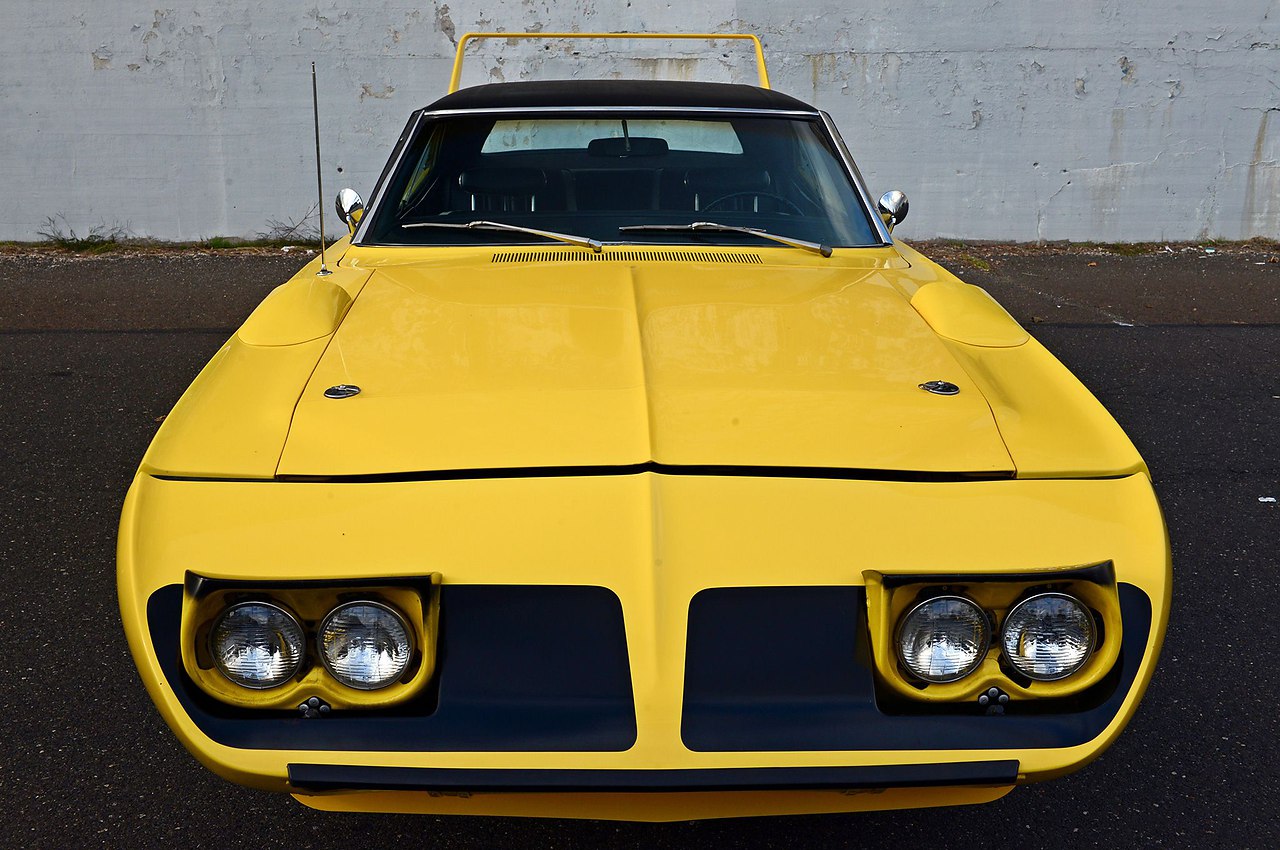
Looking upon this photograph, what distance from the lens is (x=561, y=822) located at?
2189mm

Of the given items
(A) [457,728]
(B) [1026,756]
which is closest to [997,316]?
(B) [1026,756]

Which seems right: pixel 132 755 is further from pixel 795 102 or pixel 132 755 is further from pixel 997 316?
pixel 795 102

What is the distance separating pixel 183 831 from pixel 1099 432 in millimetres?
1899

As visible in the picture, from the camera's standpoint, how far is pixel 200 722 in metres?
1.63

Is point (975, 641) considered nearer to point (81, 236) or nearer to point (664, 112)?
point (664, 112)

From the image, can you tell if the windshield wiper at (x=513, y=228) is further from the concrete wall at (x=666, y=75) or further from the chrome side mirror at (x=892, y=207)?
the concrete wall at (x=666, y=75)

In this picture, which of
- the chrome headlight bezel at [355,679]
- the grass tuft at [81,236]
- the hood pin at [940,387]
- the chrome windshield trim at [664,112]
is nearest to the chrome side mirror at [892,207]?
the chrome windshield trim at [664,112]

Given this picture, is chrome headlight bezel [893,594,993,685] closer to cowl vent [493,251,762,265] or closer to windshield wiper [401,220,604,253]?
cowl vent [493,251,762,265]

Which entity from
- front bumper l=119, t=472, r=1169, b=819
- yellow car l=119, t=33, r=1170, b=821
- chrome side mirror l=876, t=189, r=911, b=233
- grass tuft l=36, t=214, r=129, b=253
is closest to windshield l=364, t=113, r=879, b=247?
chrome side mirror l=876, t=189, r=911, b=233

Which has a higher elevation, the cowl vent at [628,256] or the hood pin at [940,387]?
the cowl vent at [628,256]

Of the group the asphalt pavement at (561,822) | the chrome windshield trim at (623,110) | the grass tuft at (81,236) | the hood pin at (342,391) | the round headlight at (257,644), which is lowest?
the asphalt pavement at (561,822)

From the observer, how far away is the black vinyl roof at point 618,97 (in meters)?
3.21

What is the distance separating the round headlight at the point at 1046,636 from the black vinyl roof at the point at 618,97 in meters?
1.98

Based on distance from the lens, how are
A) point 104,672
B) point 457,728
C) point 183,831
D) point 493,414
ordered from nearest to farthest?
point 457,728, point 493,414, point 183,831, point 104,672
